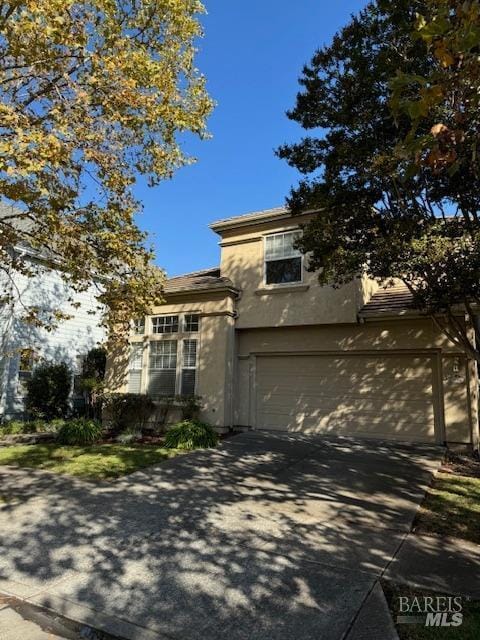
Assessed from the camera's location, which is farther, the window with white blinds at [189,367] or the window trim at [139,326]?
the window trim at [139,326]

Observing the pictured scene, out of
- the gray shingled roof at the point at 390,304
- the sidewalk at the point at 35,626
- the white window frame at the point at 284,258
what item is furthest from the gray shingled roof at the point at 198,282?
the sidewalk at the point at 35,626

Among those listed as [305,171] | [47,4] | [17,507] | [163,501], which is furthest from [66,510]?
[305,171]

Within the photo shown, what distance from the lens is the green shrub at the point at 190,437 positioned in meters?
10.7

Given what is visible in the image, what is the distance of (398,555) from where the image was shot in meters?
4.64

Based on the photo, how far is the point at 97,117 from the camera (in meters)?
7.73

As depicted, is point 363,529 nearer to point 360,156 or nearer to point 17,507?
point 17,507

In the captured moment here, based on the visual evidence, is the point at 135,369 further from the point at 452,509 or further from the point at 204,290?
the point at 452,509

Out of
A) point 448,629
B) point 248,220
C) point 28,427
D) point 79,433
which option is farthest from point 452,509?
point 28,427

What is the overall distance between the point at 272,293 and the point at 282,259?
1090 mm

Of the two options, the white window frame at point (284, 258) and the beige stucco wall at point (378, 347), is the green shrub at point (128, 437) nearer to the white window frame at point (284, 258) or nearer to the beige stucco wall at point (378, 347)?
the beige stucco wall at point (378, 347)

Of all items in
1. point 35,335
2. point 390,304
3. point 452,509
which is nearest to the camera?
point 452,509

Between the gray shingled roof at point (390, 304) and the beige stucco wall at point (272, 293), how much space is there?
0.29 m

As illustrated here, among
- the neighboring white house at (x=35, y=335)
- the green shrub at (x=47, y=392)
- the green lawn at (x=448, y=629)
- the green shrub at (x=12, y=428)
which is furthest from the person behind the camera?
the green shrub at (x=47, y=392)

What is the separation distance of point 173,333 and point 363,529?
9.36 meters
